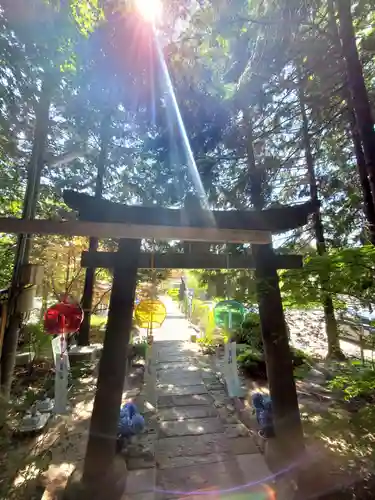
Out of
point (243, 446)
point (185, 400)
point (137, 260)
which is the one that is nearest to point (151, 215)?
point (137, 260)

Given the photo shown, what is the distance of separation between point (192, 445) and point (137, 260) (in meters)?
2.99

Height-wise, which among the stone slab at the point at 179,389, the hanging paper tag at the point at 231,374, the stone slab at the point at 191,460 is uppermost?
the hanging paper tag at the point at 231,374

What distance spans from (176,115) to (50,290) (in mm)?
5675

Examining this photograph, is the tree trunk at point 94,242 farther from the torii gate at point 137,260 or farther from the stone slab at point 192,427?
the torii gate at point 137,260

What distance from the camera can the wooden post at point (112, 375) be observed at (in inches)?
106

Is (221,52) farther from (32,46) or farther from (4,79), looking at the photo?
(4,79)

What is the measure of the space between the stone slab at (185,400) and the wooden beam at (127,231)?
155 inches

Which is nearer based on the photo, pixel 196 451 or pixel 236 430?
pixel 196 451

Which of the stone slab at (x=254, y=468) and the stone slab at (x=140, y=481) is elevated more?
the stone slab at (x=140, y=481)

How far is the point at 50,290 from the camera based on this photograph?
7.46 metres

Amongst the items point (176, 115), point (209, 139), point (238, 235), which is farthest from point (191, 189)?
point (238, 235)

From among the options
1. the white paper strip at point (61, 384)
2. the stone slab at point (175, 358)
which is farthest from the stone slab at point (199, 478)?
the stone slab at point (175, 358)

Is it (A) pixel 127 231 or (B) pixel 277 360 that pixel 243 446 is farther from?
(A) pixel 127 231

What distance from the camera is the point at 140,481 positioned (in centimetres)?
320
